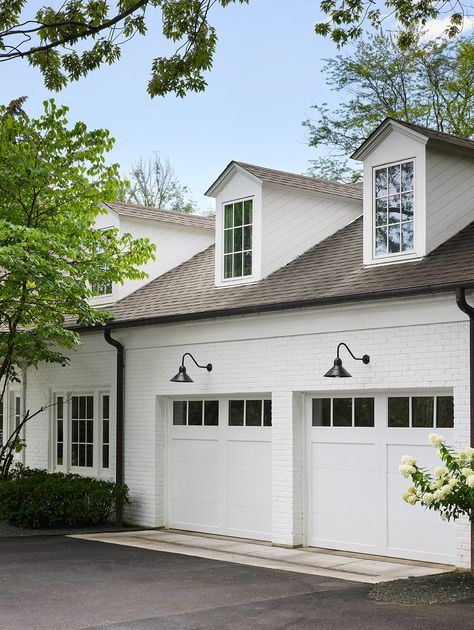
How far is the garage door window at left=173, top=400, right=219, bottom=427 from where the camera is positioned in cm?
1496

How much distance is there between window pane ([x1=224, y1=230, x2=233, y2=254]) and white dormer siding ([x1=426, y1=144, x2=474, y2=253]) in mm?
3874

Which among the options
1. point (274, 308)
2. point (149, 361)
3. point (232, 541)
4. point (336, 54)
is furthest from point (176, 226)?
point (336, 54)

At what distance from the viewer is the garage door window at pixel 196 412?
1496cm

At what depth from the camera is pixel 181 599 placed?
379 inches

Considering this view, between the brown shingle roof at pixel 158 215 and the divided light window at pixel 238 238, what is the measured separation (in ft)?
9.09

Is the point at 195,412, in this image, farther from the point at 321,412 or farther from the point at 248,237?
the point at 248,237

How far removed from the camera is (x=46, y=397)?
18.0 metres

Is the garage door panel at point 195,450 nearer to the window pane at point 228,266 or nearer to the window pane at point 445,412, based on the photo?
the window pane at point 228,266

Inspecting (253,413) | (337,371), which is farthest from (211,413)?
(337,371)

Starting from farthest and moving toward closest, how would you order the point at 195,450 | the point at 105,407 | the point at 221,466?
the point at 105,407 → the point at 195,450 → the point at 221,466

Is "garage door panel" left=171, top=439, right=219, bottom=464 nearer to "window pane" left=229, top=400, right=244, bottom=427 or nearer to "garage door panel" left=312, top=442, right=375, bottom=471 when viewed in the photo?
"window pane" left=229, top=400, right=244, bottom=427

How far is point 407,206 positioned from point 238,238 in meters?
3.38

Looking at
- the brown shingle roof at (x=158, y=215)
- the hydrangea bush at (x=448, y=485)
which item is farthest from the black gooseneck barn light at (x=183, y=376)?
the hydrangea bush at (x=448, y=485)

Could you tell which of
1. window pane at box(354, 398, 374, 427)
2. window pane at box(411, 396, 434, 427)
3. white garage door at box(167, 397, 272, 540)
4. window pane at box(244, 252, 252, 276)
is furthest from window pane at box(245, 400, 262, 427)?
window pane at box(411, 396, 434, 427)
